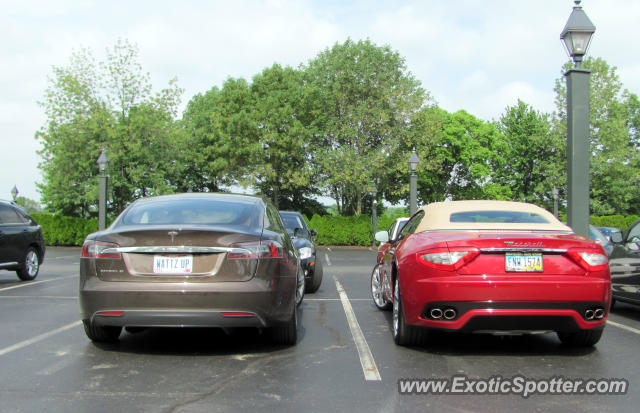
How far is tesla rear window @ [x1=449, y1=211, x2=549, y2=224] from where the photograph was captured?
238 inches

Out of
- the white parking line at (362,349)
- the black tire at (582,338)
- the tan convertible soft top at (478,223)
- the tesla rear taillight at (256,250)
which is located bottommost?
the white parking line at (362,349)

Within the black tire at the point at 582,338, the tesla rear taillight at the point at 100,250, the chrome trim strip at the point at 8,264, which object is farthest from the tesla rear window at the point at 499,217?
the chrome trim strip at the point at 8,264

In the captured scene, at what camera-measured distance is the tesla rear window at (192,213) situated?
5566mm

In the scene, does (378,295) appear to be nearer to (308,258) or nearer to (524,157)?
(308,258)

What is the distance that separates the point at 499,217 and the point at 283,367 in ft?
9.26

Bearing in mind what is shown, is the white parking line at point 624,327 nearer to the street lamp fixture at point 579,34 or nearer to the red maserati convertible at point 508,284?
the red maserati convertible at point 508,284

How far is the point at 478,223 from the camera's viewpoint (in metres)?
5.83

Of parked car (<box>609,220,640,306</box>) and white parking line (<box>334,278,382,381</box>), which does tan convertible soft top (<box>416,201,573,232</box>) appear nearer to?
white parking line (<box>334,278,382,381</box>)

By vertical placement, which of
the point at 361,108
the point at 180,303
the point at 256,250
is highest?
the point at 361,108

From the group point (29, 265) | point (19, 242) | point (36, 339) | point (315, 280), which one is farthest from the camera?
point (29, 265)

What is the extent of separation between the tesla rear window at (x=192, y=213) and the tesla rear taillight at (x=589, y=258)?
2892 mm

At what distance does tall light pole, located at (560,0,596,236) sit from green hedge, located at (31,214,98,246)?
105 feet

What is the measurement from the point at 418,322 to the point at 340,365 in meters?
0.83

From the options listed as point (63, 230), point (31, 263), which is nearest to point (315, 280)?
point (31, 263)
